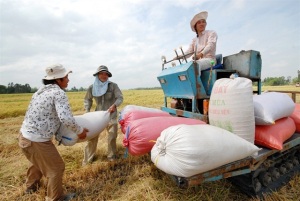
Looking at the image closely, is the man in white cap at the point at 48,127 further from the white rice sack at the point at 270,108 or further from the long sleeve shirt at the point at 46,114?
the white rice sack at the point at 270,108

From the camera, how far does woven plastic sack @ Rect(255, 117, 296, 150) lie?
240 cm

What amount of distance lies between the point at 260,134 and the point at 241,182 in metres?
0.63

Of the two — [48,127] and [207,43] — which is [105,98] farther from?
[207,43]

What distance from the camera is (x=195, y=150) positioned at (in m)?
1.69

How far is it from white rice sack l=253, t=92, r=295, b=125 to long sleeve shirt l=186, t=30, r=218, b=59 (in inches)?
45.5

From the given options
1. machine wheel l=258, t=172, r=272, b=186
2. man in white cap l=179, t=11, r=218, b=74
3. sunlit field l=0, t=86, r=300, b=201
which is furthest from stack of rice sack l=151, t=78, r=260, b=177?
man in white cap l=179, t=11, r=218, b=74

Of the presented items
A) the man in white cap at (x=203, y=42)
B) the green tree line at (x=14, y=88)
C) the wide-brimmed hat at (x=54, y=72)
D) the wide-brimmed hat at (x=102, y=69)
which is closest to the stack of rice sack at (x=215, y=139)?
the man in white cap at (x=203, y=42)

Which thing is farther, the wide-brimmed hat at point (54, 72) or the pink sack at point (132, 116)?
the pink sack at point (132, 116)

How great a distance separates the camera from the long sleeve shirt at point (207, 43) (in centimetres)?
350

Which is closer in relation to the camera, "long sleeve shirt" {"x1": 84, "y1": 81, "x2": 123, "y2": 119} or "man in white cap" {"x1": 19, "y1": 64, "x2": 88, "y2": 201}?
"man in white cap" {"x1": 19, "y1": 64, "x2": 88, "y2": 201}

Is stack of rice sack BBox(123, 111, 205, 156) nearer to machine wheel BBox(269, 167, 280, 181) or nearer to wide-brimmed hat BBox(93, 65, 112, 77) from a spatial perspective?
machine wheel BBox(269, 167, 280, 181)

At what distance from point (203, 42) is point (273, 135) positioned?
6.59 ft

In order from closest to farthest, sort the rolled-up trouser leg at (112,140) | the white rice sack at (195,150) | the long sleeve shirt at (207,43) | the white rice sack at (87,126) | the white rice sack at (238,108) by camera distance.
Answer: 1. the white rice sack at (195,150)
2. the white rice sack at (238,108)
3. the white rice sack at (87,126)
4. the long sleeve shirt at (207,43)
5. the rolled-up trouser leg at (112,140)

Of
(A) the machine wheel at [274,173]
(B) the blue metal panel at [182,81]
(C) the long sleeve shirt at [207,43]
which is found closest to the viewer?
(A) the machine wheel at [274,173]
